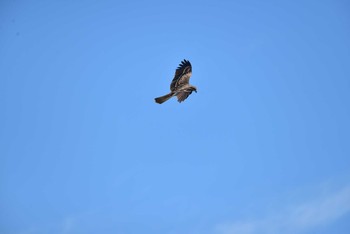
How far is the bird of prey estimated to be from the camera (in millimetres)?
27878

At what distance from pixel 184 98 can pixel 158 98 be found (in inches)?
101

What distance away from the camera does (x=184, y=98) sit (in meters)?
28.7

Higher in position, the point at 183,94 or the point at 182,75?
the point at 182,75

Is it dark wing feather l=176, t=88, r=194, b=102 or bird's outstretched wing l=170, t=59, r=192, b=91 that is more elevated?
bird's outstretched wing l=170, t=59, r=192, b=91

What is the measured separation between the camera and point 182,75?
30469 millimetres

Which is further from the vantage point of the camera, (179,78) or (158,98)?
(179,78)

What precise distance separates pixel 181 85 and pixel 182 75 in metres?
1.36

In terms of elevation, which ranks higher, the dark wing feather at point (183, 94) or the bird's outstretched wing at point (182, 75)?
the bird's outstretched wing at point (182, 75)

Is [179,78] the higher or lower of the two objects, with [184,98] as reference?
higher

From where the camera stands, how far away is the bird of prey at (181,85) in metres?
27.9

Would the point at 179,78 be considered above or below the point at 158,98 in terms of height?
above

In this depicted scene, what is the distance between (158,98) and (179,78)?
13.0 ft

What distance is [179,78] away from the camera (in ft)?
98.8

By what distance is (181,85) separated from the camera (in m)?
29.4
